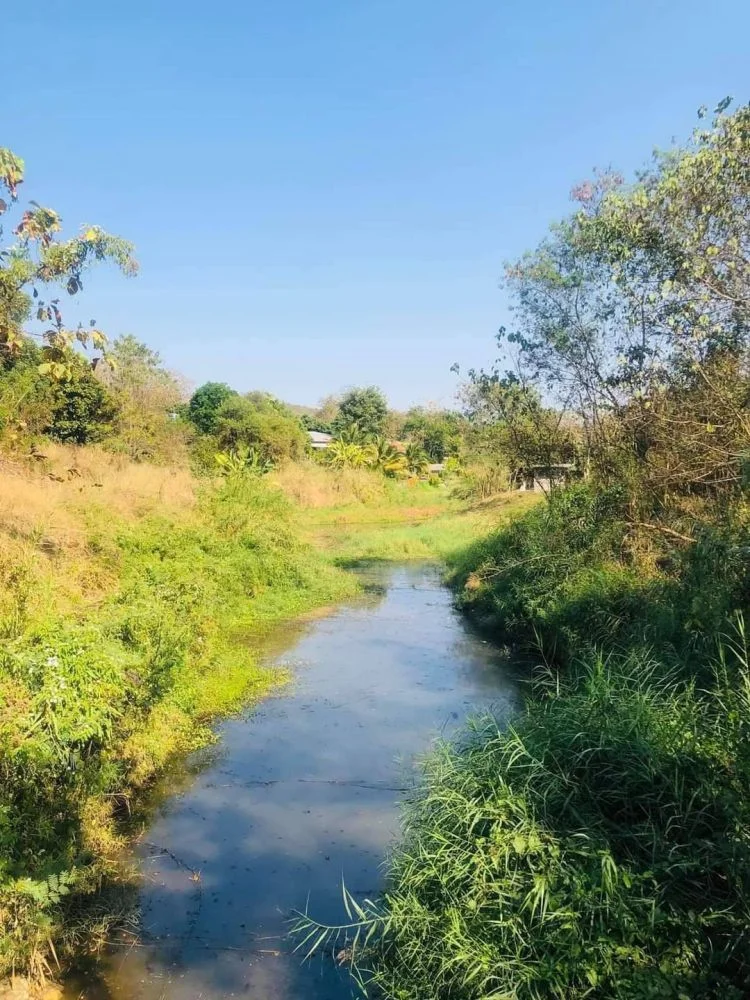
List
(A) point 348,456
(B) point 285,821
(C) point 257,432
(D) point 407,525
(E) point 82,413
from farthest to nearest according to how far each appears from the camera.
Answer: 1. (A) point 348,456
2. (C) point 257,432
3. (D) point 407,525
4. (E) point 82,413
5. (B) point 285,821

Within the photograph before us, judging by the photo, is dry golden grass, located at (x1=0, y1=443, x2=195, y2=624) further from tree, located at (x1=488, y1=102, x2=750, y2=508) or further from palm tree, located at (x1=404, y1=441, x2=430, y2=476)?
palm tree, located at (x1=404, y1=441, x2=430, y2=476)

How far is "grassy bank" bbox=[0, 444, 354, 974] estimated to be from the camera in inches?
171

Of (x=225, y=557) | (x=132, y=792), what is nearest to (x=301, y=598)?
(x=225, y=557)

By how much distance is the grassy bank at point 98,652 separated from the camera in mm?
4341

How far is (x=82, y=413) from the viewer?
2075 centimetres

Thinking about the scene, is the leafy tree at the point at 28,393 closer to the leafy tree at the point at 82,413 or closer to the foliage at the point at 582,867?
the leafy tree at the point at 82,413

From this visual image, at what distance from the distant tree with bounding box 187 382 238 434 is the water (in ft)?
80.5

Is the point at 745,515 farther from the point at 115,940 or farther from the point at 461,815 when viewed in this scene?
the point at 115,940

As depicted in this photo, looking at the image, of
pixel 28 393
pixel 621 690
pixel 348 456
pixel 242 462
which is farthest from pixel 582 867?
pixel 348 456

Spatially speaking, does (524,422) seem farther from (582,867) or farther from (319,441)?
(319,441)

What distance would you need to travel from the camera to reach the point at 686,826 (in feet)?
12.2

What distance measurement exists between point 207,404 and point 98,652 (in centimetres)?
3158

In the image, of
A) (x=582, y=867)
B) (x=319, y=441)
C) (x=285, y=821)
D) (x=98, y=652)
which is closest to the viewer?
(x=582, y=867)

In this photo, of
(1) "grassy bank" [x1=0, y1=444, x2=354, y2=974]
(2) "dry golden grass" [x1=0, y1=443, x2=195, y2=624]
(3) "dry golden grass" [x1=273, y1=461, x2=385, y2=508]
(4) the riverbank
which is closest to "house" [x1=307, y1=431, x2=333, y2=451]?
(3) "dry golden grass" [x1=273, y1=461, x2=385, y2=508]
